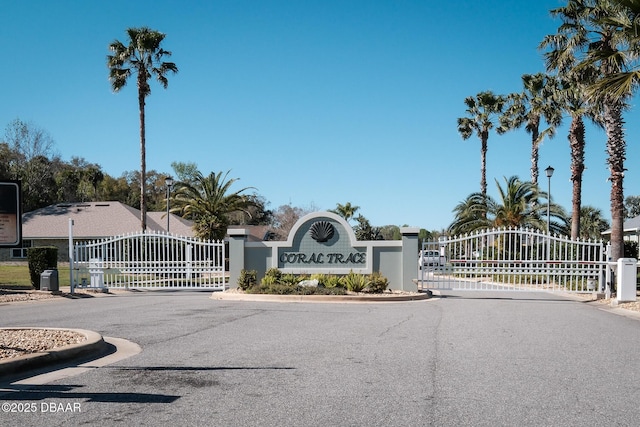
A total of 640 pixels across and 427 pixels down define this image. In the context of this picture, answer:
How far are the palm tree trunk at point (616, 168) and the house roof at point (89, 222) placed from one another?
30036mm

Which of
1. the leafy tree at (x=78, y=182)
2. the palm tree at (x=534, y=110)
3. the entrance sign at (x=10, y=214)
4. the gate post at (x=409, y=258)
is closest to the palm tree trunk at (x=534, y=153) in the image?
the palm tree at (x=534, y=110)

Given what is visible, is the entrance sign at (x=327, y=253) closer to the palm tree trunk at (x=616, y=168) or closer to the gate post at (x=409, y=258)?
the gate post at (x=409, y=258)

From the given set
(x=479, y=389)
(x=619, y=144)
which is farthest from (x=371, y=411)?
(x=619, y=144)

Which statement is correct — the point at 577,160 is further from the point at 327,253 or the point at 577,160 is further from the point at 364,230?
the point at 364,230

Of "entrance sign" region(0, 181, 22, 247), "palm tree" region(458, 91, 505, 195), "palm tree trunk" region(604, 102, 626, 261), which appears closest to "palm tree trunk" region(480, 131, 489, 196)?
"palm tree" region(458, 91, 505, 195)

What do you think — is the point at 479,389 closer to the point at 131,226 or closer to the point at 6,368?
the point at 6,368

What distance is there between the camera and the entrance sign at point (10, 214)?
43.2ft

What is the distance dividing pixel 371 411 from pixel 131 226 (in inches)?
1641

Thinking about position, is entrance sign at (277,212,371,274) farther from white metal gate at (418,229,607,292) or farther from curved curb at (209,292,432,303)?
white metal gate at (418,229,607,292)

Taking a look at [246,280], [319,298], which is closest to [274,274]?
[246,280]

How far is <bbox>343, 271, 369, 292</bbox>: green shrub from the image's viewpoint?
63.8ft

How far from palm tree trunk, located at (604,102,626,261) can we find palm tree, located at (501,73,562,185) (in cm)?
1293

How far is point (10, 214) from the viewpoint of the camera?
13227 mm

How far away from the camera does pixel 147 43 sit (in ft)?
110
